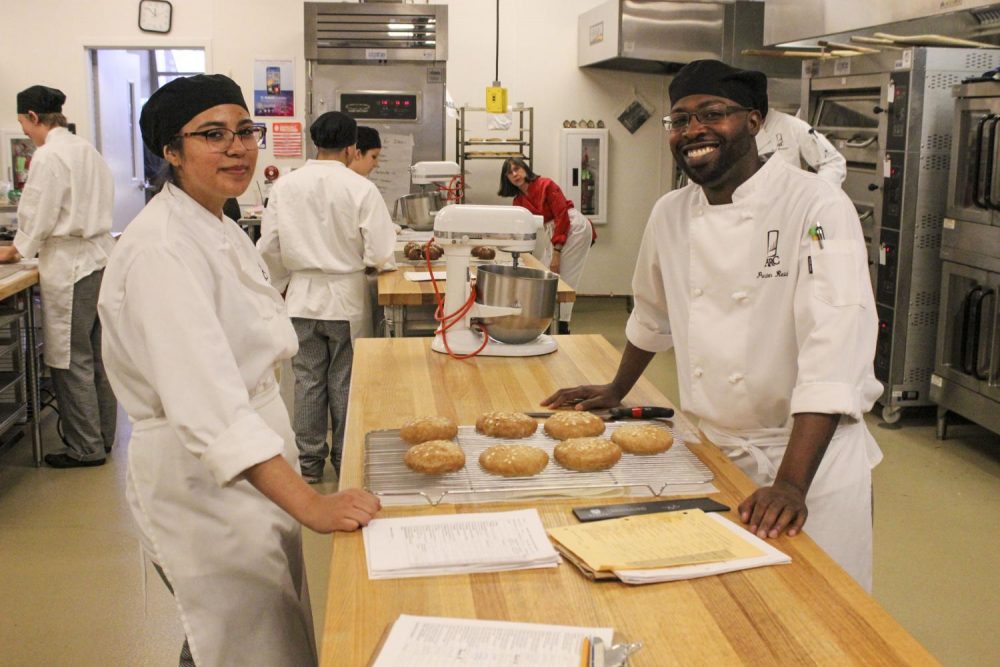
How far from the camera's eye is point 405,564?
1470mm

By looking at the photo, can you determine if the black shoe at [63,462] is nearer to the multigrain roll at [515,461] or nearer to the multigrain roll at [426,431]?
the multigrain roll at [426,431]

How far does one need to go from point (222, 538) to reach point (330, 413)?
303cm

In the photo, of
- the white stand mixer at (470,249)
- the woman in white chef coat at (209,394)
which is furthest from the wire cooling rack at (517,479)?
the white stand mixer at (470,249)

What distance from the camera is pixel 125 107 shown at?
9211 mm

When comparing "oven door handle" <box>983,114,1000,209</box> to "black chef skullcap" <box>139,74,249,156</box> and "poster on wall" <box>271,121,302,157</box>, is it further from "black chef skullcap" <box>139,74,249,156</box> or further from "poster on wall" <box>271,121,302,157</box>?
"poster on wall" <box>271,121,302,157</box>

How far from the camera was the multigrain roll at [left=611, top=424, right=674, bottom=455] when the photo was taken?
1.94 metres

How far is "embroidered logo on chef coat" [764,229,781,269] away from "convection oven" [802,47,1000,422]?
3658 millimetres

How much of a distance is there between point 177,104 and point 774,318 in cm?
118

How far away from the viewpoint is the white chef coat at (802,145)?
5.33 meters

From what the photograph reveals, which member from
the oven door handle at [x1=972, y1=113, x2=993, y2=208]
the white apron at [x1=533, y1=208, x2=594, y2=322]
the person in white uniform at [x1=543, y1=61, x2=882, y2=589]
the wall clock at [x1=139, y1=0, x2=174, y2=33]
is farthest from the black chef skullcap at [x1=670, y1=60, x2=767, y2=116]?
the wall clock at [x1=139, y1=0, x2=174, y2=33]

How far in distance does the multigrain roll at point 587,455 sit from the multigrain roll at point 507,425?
0.46ft

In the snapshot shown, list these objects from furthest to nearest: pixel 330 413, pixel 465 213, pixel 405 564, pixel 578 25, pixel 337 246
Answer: pixel 578 25 → pixel 330 413 → pixel 337 246 → pixel 465 213 → pixel 405 564

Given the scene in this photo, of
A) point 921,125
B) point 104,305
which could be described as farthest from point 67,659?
point 921,125

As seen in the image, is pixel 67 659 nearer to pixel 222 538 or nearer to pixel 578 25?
pixel 222 538
